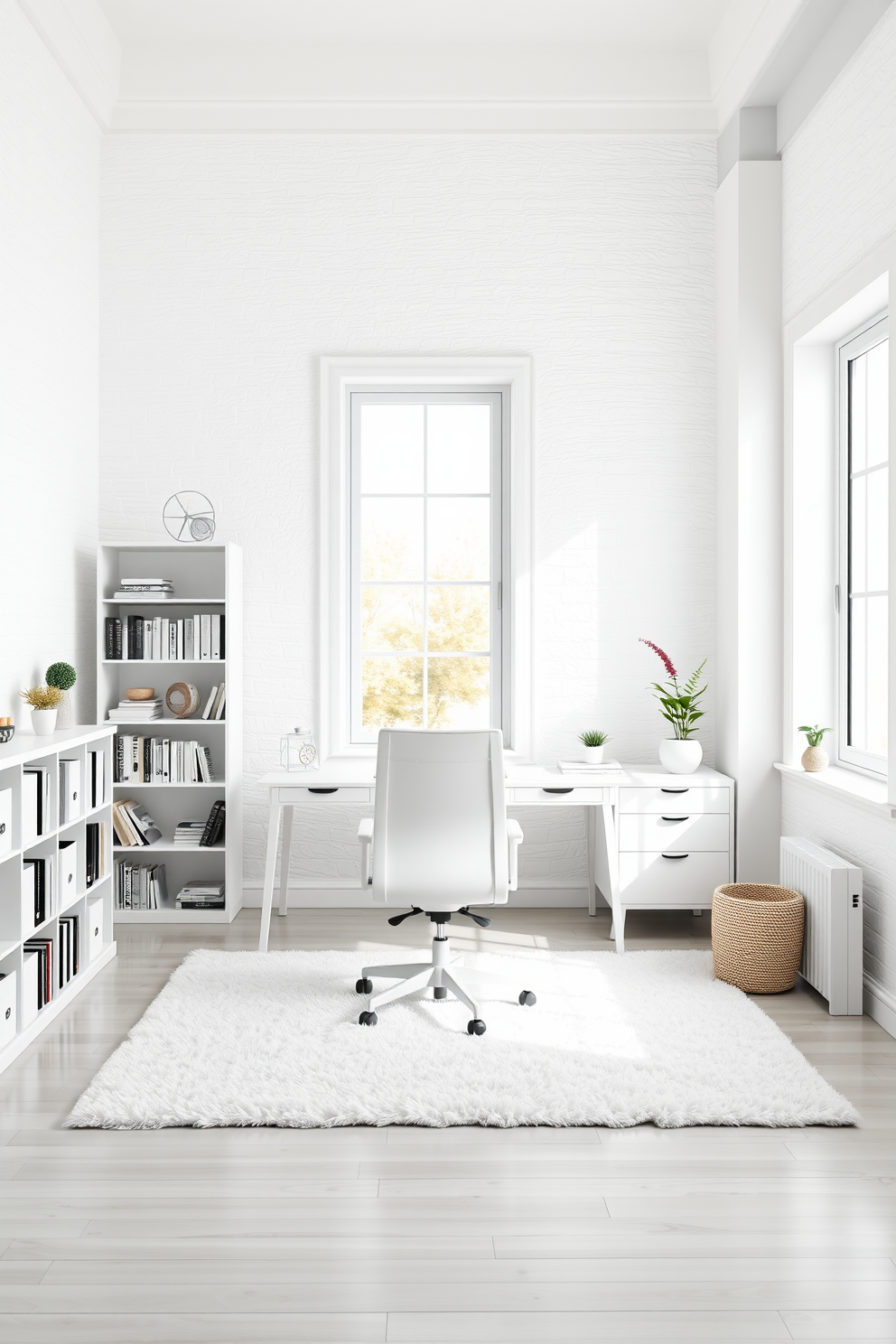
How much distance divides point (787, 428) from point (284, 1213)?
11.3 feet

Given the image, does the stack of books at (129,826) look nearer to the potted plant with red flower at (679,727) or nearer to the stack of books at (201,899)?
the stack of books at (201,899)

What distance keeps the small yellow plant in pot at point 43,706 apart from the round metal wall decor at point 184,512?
1182 mm

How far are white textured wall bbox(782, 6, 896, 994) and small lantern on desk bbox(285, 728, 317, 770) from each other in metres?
1.97

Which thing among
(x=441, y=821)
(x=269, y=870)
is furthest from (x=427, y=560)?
(x=441, y=821)

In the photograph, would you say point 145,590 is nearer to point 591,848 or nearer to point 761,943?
point 591,848

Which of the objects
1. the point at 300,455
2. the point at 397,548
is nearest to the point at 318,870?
the point at 397,548

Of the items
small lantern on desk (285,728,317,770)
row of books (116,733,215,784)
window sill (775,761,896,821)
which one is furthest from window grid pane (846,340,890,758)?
row of books (116,733,215,784)

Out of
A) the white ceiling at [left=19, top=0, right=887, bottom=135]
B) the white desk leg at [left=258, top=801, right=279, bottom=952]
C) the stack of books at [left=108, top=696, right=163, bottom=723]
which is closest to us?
the white desk leg at [left=258, top=801, right=279, bottom=952]

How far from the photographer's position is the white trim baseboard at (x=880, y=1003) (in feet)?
10.4

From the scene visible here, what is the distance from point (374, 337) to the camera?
4.75m

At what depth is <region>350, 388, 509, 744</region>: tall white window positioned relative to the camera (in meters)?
4.89

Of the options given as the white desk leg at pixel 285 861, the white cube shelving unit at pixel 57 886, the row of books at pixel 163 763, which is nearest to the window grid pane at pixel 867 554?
the white desk leg at pixel 285 861

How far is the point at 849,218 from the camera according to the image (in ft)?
11.7

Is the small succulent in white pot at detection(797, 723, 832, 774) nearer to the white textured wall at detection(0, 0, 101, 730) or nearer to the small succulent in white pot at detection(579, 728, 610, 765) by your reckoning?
the small succulent in white pot at detection(579, 728, 610, 765)
